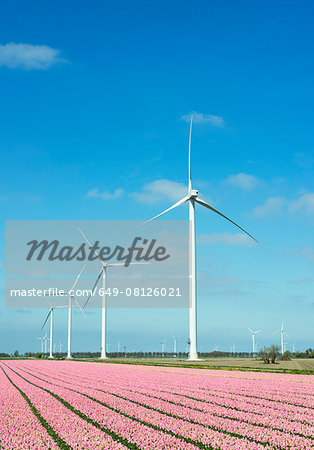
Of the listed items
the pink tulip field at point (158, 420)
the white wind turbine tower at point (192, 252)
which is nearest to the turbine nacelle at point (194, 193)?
the white wind turbine tower at point (192, 252)

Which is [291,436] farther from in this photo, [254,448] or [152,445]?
[152,445]

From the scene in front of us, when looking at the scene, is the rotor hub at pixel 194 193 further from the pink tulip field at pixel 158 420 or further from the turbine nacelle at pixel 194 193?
the pink tulip field at pixel 158 420

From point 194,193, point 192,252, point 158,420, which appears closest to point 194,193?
point 194,193

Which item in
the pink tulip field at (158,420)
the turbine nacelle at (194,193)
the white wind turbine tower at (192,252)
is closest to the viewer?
the pink tulip field at (158,420)

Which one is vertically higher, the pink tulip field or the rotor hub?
the rotor hub

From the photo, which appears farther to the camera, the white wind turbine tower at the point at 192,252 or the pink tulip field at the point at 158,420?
the white wind turbine tower at the point at 192,252

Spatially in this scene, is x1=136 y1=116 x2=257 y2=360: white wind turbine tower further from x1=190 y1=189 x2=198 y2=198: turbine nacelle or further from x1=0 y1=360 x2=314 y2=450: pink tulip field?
x1=0 y1=360 x2=314 y2=450: pink tulip field

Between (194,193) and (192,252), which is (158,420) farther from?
(194,193)

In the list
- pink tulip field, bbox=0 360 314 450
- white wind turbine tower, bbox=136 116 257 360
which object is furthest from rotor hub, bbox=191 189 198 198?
pink tulip field, bbox=0 360 314 450

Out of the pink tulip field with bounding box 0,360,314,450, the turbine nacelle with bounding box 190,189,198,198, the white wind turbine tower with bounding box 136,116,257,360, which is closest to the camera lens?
the pink tulip field with bounding box 0,360,314,450

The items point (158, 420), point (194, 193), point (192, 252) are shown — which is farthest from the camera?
point (194, 193)

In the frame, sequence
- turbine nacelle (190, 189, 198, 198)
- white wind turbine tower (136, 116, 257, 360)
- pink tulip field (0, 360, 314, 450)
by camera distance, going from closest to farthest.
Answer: pink tulip field (0, 360, 314, 450)
white wind turbine tower (136, 116, 257, 360)
turbine nacelle (190, 189, 198, 198)

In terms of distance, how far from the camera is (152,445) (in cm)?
1459

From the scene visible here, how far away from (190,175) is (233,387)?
62.9m
